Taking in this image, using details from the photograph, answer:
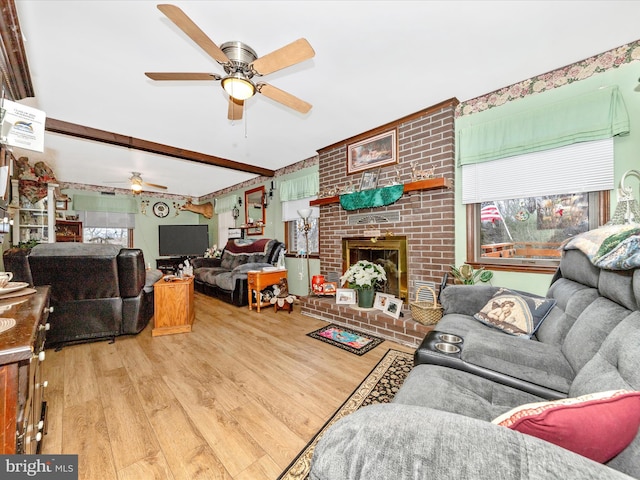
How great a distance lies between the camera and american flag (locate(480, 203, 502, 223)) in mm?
2505

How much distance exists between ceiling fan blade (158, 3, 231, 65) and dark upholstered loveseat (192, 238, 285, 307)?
306 centimetres

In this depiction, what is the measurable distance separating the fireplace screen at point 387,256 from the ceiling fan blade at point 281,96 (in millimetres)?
1813

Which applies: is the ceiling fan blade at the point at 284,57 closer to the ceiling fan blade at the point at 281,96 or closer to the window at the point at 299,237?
the ceiling fan blade at the point at 281,96

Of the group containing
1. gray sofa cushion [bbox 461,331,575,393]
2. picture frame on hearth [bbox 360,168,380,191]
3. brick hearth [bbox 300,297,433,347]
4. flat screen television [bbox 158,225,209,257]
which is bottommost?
brick hearth [bbox 300,297,433,347]

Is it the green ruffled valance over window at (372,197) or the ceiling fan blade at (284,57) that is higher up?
the ceiling fan blade at (284,57)

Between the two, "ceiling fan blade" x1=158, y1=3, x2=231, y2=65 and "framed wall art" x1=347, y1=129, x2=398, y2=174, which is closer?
"ceiling fan blade" x1=158, y1=3, x2=231, y2=65

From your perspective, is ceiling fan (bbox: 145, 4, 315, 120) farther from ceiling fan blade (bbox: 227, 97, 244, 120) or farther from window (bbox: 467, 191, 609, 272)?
window (bbox: 467, 191, 609, 272)

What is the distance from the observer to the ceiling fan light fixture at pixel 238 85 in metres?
1.78

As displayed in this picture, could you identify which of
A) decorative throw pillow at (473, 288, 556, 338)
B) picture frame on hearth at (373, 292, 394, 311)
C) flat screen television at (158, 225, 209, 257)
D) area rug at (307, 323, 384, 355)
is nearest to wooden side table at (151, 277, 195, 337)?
area rug at (307, 323, 384, 355)

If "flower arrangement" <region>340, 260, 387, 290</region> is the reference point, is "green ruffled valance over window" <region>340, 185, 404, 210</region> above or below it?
above

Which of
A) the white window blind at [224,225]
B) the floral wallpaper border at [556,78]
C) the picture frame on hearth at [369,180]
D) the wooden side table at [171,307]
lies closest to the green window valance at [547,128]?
the floral wallpaper border at [556,78]

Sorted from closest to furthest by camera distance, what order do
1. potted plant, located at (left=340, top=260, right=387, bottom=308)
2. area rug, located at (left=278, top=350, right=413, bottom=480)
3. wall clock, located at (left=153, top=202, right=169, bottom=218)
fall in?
area rug, located at (left=278, top=350, right=413, bottom=480)
potted plant, located at (left=340, top=260, right=387, bottom=308)
wall clock, located at (left=153, top=202, right=169, bottom=218)

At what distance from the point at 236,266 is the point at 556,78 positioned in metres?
4.89

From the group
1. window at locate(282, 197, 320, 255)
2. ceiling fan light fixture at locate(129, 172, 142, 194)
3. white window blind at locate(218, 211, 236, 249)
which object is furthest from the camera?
white window blind at locate(218, 211, 236, 249)
